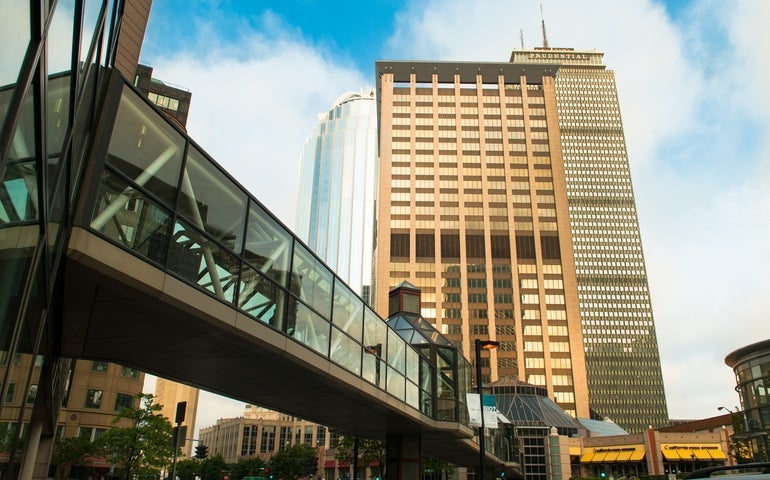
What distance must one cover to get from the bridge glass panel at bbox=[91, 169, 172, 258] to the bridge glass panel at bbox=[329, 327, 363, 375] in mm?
7176

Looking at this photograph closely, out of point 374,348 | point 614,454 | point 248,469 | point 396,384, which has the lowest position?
point 248,469

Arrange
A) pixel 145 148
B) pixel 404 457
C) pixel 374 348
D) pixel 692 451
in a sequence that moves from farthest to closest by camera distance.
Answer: pixel 692 451, pixel 404 457, pixel 374 348, pixel 145 148

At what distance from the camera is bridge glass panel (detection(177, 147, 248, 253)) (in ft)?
31.7

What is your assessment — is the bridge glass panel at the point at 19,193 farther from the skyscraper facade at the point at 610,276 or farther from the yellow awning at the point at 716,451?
the skyscraper facade at the point at 610,276

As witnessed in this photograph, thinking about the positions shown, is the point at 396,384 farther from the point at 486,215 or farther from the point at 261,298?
the point at 486,215

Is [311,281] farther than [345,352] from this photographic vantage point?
No

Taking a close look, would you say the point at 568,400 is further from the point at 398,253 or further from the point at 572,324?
the point at 398,253

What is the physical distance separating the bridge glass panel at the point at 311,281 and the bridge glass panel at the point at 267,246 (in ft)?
1.62

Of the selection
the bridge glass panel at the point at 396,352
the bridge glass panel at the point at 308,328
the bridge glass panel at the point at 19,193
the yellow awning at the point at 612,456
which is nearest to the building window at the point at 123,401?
the bridge glass panel at the point at 396,352

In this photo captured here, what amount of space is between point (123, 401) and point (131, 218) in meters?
51.0

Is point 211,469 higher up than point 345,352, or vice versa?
point 345,352

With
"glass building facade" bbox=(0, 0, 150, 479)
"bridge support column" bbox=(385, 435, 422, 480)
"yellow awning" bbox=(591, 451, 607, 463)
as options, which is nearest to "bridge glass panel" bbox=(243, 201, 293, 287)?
"glass building facade" bbox=(0, 0, 150, 479)

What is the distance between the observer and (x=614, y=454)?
66062 millimetres

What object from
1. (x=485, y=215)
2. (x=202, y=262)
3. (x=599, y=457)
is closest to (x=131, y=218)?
(x=202, y=262)
